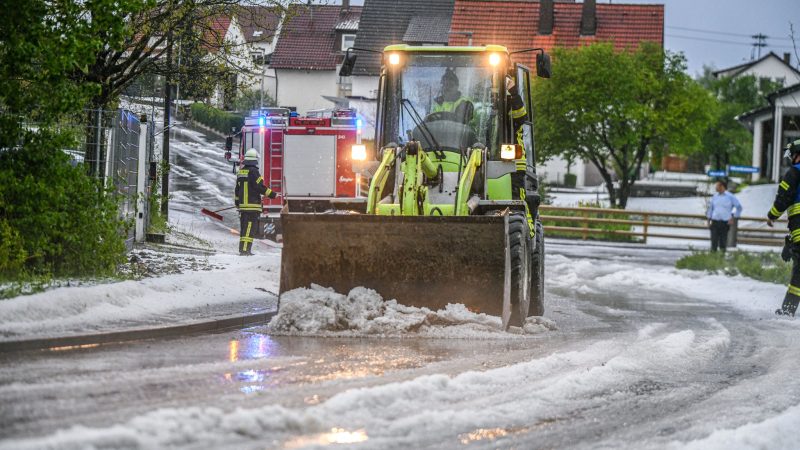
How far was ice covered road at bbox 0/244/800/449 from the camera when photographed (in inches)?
236

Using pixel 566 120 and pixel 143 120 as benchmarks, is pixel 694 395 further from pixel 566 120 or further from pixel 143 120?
pixel 566 120

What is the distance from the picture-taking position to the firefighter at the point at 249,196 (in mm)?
20984

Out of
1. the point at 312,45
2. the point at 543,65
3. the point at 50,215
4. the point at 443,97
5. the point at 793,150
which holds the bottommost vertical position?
the point at 50,215

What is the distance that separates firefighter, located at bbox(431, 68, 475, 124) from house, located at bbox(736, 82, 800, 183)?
34.5 meters

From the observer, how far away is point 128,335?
980cm

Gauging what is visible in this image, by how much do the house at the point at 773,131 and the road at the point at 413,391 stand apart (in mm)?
37132

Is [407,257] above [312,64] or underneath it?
underneath

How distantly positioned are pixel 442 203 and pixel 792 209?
5.12 m

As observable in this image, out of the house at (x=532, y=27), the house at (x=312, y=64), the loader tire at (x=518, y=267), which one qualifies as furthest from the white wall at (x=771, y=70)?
the loader tire at (x=518, y=267)

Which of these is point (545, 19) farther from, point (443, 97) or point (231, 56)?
point (443, 97)

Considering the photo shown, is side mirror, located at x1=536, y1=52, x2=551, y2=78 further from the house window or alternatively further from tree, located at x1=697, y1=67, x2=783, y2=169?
tree, located at x1=697, y1=67, x2=783, y2=169

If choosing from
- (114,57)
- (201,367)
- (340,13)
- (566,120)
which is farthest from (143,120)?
(340,13)

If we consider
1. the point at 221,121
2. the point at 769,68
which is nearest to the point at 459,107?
the point at 221,121

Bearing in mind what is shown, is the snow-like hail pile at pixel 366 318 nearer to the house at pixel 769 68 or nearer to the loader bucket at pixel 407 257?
the loader bucket at pixel 407 257
